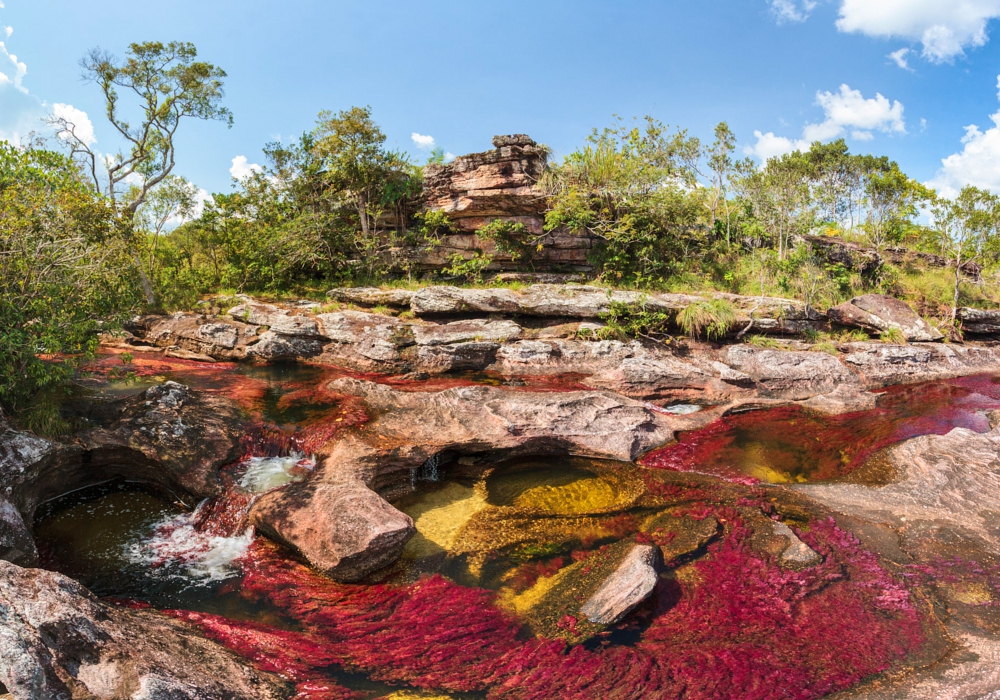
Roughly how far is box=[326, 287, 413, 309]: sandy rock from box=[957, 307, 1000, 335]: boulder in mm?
23171

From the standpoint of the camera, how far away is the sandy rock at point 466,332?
1633 centimetres

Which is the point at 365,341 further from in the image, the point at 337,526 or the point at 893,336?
the point at 893,336

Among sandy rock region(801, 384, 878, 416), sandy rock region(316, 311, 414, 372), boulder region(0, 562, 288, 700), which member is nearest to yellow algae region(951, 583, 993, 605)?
sandy rock region(801, 384, 878, 416)

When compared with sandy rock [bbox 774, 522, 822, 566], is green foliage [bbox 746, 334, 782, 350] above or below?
above

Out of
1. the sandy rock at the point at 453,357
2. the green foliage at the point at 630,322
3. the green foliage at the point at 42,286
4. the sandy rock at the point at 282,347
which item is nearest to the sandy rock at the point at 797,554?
the green foliage at the point at 630,322

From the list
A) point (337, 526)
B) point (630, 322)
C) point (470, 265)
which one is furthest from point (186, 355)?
point (630, 322)

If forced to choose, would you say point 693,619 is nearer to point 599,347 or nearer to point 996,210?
point 599,347

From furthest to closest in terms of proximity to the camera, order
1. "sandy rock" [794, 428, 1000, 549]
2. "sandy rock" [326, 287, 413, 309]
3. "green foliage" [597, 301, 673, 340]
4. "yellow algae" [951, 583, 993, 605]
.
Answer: "sandy rock" [326, 287, 413, 309]
"green foliage" [597, 301, 673, 340]
"sandy rock" [794, 428, 1000, 549]
"yellow algae" [951, 583, 993, 605]

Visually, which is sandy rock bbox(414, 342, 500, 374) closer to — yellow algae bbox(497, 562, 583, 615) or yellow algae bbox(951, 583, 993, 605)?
yellow algae bbox(497, 562, 583, 615)

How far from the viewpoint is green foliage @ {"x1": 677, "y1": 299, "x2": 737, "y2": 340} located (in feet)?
56.4

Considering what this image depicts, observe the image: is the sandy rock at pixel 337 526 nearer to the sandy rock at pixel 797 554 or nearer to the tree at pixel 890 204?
the sandy rock at pixel 797 554

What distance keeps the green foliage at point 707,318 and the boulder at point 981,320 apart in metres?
11.4

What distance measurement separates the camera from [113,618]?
4.88m

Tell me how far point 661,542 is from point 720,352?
436 inches
